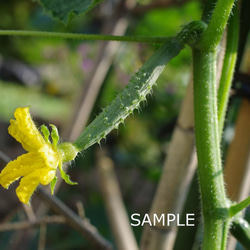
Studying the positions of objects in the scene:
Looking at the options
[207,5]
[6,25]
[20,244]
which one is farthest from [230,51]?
[6,25]

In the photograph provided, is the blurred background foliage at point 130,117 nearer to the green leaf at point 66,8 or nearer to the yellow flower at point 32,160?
the green leaf at point 66,8

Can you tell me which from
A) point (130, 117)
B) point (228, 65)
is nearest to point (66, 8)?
point (228, 65)

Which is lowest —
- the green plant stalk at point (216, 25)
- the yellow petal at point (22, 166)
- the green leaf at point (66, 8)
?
the yellow petal at point (22, 166)

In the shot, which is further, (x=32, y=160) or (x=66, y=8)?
(x=66, y=8)

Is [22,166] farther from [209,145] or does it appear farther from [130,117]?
[130,117]

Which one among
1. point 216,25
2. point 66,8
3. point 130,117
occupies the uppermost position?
point 130,117

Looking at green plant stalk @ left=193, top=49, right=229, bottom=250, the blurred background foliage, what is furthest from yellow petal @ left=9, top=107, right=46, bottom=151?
the blurred background foliage

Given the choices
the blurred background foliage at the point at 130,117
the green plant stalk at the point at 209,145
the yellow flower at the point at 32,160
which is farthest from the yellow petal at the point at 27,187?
the blurred background foliage at the point at 130,117

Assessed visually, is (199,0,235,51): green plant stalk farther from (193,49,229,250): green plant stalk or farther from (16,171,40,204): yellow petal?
(16,171,40,204): yellow petal
